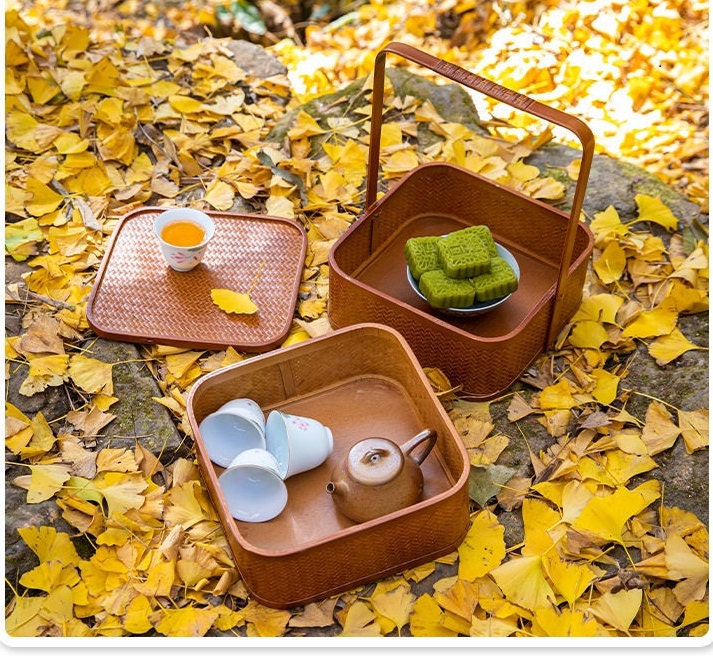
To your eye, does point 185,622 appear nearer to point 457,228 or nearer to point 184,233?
point 184,233

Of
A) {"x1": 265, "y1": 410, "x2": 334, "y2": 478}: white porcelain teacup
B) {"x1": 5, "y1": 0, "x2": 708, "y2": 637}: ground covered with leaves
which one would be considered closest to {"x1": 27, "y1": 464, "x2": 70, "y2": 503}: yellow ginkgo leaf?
{"x1": 5, "y1": 0, "x2": 708, "y2": 637}: ground covered with leaves

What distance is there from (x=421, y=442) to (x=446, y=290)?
1.14ft

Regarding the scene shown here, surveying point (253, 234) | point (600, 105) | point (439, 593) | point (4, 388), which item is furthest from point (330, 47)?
point (439, 593)

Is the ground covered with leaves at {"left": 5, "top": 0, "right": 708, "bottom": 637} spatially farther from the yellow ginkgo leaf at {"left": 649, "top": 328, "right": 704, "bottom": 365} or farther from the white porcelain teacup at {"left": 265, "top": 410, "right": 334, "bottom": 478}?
the white porcelain teacup at {"left": 265, "top": 410, "right": 334, "bottom": 478}

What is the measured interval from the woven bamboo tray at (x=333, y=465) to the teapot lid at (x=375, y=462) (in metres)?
0.07

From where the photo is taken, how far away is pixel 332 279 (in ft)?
5.48

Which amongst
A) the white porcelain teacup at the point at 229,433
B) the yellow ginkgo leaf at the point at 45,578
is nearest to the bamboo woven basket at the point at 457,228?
the white porcelain teacup at the point at 229,433

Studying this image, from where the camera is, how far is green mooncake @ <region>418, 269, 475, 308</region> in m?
1.63

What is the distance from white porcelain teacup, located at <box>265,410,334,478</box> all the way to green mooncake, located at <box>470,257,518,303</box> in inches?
16.0

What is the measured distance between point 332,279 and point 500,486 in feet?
1.65

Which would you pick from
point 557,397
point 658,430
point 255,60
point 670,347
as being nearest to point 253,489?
point 557,397

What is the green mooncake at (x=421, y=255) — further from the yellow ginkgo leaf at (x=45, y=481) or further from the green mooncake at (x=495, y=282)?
the yellow ginkgo leaf at (x=45, y=481)

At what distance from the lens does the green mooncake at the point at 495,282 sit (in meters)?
1.64

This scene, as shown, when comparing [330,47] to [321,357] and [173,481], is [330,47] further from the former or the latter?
[173,481]
